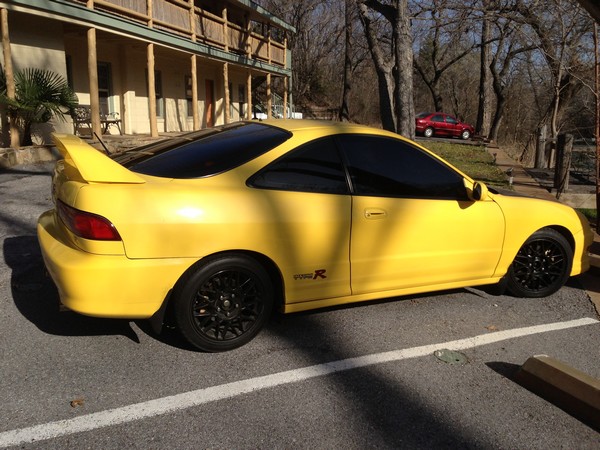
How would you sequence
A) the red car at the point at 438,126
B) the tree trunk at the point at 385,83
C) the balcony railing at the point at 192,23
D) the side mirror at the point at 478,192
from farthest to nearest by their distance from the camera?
1. the red car at the point at 438,126
2. the balcony railing at the point at 192,23
3. the tree trunk at the point at 385,83
4. the side mirror at the point at 478,192

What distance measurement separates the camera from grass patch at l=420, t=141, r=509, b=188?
1179cm

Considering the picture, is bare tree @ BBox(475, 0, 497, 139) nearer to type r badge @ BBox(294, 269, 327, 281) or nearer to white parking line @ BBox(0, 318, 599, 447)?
white parking line @ BBox(0, 318, 599, 447)

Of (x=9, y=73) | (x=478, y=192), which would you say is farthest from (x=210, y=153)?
(x=9, y=73)

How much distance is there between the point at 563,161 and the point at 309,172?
8.11 meters

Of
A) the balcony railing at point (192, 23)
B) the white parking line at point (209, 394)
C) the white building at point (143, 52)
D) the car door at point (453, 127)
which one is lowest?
the white parking line at point (209, 394)

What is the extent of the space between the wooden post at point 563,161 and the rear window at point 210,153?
25.6ft

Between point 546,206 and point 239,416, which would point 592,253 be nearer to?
point 546,206

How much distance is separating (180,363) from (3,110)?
32.9 feet

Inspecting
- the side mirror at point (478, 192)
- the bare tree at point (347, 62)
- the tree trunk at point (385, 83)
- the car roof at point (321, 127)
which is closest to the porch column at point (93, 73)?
the tree trunk at point (385, 83)

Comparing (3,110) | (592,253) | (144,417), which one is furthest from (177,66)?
(144,417)

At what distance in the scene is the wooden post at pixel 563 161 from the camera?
379 inches

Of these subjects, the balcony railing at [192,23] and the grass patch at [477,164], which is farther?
the balcony railing at [192,23]

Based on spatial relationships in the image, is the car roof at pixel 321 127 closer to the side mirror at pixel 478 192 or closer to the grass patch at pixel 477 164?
the side mirror at pixel 478 192

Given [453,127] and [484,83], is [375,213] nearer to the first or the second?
[484,83]
